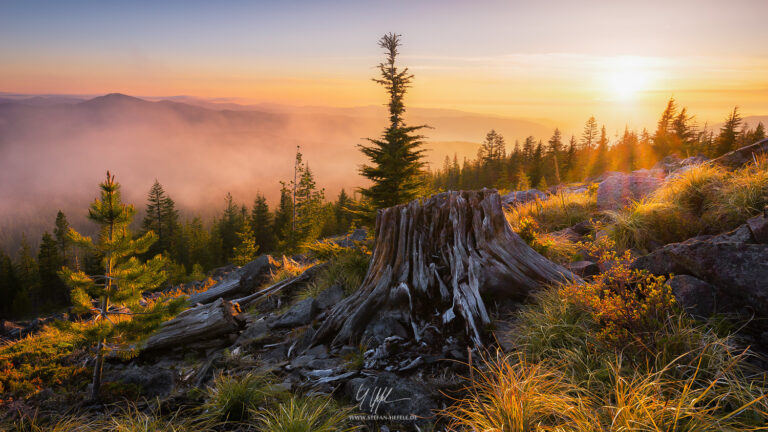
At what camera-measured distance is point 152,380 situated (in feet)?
18.6

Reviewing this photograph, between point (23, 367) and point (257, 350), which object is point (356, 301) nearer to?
point (257, 350)

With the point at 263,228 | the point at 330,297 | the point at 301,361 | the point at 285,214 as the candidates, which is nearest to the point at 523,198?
the point at 330,297

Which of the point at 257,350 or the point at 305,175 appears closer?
the point at 257,350

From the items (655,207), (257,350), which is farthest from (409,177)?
(257,350)

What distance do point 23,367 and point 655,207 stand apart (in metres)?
13.6

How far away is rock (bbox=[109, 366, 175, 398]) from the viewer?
5.47 m

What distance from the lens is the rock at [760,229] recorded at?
14.3 feet

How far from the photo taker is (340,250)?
9.76 metres

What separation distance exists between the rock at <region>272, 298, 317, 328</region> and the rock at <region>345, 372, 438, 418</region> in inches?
121

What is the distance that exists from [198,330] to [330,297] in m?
2.78

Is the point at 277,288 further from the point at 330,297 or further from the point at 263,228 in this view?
the point at 263,228

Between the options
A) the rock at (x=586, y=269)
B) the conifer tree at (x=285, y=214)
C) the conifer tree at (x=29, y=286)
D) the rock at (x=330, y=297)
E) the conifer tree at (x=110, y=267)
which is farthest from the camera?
the conifer tree at (x=29, y=286)

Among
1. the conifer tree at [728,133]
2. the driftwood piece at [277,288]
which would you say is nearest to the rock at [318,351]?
the driftwood piece at [277,288]
